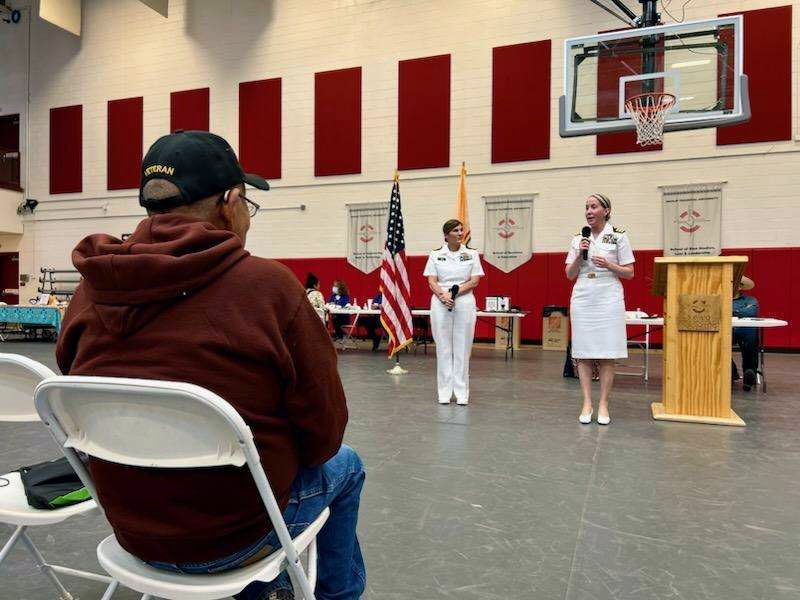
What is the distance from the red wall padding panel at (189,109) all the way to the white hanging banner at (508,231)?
7329mm

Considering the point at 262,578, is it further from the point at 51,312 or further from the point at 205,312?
the point at 51,312

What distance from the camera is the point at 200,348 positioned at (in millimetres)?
928

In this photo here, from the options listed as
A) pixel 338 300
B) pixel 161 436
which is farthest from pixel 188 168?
pixel 338 300

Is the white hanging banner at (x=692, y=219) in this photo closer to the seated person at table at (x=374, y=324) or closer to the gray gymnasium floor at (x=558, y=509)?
the seated person at table at (x=374, y=324)

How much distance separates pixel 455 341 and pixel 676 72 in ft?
15.2

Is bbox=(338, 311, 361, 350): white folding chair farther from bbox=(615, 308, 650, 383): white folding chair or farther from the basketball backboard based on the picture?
the basketball backboard

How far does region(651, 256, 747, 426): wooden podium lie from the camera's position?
4.09 metres

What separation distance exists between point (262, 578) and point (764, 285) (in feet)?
36.7

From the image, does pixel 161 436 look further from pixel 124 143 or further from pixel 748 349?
pixel 124 143

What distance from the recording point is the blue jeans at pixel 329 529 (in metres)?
1.11

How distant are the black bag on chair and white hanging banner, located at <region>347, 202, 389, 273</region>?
1084 centimetres

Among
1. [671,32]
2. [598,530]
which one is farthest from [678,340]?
[671,32]

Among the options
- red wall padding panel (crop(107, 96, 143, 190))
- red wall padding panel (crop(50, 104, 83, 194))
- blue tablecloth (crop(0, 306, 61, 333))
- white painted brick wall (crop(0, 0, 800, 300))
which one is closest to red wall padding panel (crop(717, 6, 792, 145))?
white painted brick wall (crop(0, 0, 800, 300))

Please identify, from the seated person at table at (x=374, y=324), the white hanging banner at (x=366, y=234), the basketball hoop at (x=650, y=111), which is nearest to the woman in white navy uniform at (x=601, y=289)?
the basketball hoop at (x=650, y=111)
